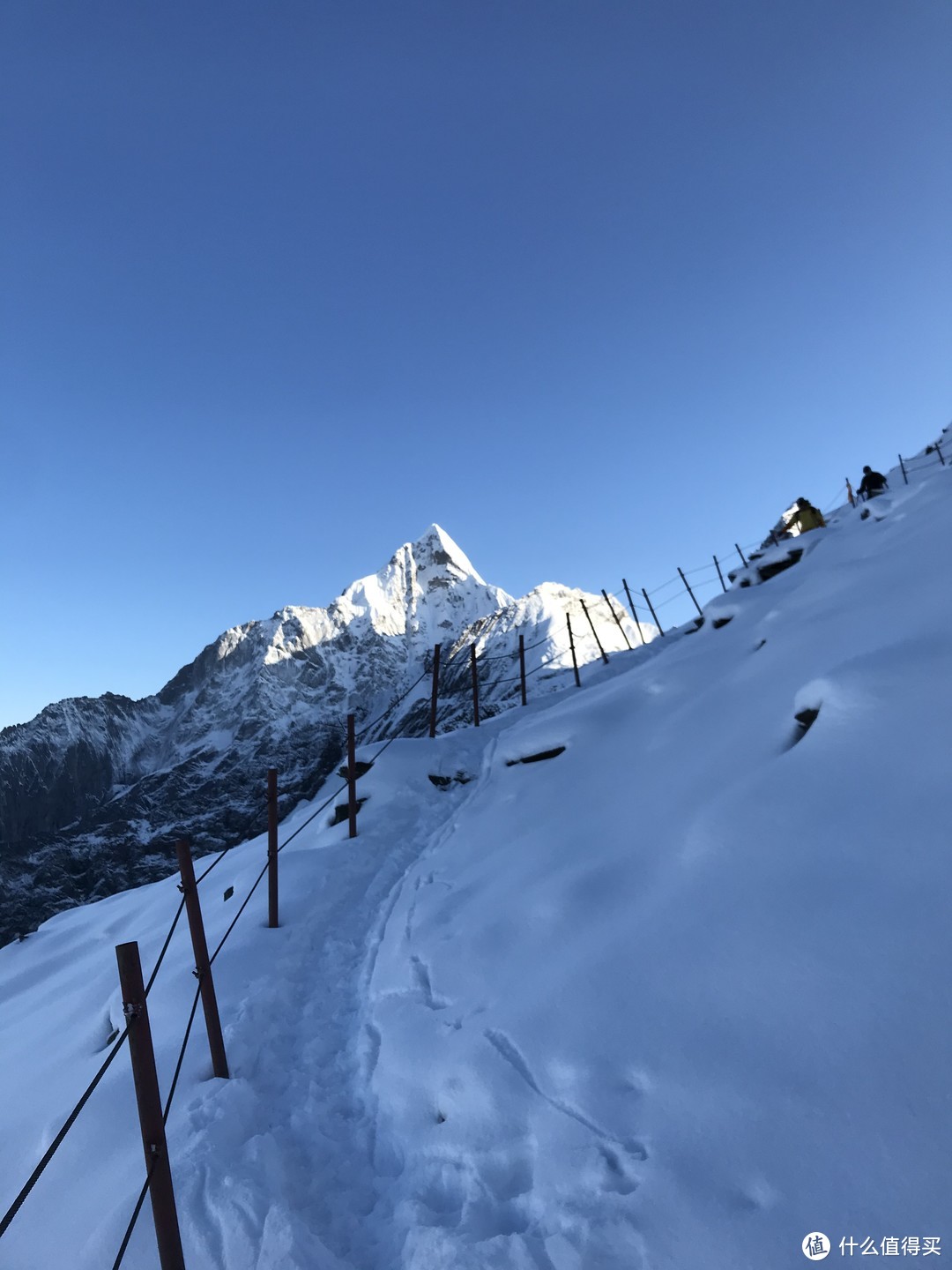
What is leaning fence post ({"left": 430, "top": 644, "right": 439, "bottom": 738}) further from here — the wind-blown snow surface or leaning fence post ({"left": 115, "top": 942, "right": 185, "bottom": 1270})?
leaning fence post ({"left": 115, "top": 942, "right": 185, "bottom": 1270})

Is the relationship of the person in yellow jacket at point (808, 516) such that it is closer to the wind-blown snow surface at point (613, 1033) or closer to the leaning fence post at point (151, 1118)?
the wind-blown snow surface at point (613, 1033)

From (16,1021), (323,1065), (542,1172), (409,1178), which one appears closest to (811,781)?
(542,1172)

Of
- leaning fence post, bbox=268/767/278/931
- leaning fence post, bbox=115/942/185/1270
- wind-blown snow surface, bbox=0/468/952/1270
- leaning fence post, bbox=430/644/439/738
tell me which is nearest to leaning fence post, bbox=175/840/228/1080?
wind-blown snow surface, bbox=0/468/952/1270

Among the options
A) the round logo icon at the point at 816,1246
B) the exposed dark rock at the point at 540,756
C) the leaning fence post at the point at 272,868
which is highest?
the leaning fence post at the point at 272,868

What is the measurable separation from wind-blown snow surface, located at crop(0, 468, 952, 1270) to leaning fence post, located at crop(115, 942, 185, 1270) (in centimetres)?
48

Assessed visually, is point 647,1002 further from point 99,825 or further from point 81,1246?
point 99,825

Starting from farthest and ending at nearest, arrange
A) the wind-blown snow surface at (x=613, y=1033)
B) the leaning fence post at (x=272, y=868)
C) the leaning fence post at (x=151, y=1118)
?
the leaning fence post at (x=272, y=868) < the leaning fence post at (x=151, y=1118) < the wind-blown snow surface at (x=613, y=1033)

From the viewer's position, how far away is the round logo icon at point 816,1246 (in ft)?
9.16

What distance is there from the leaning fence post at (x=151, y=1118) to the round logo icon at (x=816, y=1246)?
3.35 meters

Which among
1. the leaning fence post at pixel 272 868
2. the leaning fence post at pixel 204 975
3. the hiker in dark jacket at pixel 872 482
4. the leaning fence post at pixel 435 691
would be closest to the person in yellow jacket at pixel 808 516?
the hiker in dark jacket at pixel 872 482

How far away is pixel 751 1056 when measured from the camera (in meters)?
3.75

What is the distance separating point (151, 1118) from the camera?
361 cm

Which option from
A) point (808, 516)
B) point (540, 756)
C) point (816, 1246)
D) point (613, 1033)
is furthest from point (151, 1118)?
point (808, 516)

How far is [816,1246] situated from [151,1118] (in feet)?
11.5
